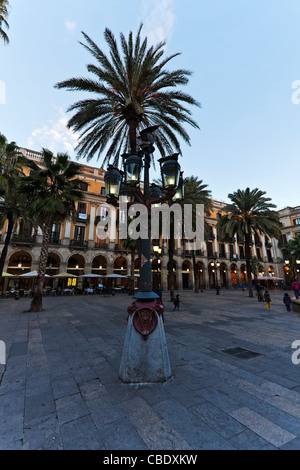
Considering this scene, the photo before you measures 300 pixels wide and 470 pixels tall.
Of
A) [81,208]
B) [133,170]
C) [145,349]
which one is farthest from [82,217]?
[145,349]

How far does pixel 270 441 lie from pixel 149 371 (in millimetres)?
1844

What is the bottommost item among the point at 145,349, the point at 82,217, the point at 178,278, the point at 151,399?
the point at 151,399

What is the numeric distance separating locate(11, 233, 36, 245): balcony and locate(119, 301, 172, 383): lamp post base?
73.5 ft

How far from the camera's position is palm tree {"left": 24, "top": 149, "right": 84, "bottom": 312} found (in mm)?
11281

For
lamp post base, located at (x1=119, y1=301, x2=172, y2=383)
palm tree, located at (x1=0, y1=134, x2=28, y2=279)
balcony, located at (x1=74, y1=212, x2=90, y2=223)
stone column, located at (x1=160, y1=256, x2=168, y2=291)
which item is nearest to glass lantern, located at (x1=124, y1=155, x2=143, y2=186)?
lamp post base, located at (x1=119, y1=301, x2=172, y2=383)

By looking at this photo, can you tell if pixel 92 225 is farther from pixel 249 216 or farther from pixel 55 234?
pixel 249 216

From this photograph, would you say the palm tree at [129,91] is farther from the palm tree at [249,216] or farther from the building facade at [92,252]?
the palm tree at [249,216]

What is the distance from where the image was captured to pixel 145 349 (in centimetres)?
353

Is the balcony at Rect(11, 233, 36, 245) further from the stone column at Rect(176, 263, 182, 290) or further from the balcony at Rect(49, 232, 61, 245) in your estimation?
the stone column at Rect(176, 263, 182, 290)

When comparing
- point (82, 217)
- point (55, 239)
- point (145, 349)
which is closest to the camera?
point (145, 349)

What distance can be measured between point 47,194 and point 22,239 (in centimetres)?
1319

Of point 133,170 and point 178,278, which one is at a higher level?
point 133,170

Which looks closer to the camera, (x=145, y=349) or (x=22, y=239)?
(x=145, y=349)

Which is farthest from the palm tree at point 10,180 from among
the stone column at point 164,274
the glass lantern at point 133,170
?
the stone column at point 164,274
